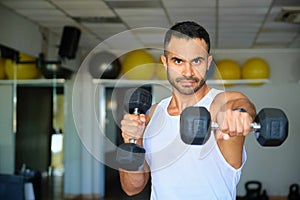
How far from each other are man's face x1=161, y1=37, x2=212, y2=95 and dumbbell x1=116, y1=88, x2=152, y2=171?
10 centimetres

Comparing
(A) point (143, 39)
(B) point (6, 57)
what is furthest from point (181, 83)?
(A) point (143, 39)

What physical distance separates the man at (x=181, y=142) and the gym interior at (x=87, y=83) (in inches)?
26.2

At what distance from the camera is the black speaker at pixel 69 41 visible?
15.9 ft

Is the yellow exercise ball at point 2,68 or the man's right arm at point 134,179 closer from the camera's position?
the man's right arm at point 134,179

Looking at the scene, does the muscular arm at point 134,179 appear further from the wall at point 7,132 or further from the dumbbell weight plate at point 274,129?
the wall at point 7,132

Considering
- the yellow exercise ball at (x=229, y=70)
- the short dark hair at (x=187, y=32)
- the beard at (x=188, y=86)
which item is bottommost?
the beard at (x=188, y=86)

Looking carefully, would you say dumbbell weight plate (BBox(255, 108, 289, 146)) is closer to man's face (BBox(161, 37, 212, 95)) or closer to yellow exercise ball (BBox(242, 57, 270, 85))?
man's face (BBox(161, 37, 212, 95))

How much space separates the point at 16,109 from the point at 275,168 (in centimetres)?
353

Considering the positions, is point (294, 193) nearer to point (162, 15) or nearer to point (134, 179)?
point (162, 15)

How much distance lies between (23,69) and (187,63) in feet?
11.5

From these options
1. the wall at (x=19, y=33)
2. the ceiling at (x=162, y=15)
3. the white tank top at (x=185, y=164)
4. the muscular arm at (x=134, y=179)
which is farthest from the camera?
the wall at (x=19, y=33)

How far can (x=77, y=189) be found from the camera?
6.42 m

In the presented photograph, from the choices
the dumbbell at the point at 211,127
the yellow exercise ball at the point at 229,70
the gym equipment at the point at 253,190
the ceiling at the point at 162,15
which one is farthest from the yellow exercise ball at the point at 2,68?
the gym equipment at the point at 253,190

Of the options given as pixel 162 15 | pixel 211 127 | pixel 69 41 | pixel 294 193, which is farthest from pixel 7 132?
pixel 294 193
